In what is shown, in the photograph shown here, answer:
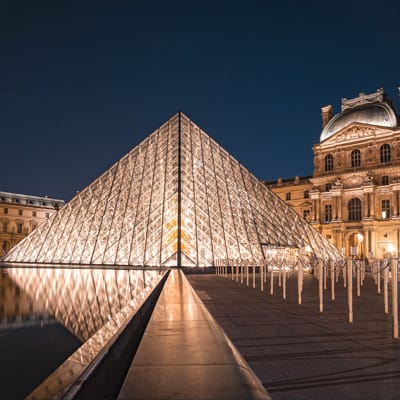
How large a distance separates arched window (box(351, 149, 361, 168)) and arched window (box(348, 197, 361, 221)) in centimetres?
391

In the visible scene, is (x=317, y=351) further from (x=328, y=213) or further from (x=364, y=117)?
(x=364, y=117)

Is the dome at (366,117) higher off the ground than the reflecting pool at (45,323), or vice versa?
the dome at (366,117)

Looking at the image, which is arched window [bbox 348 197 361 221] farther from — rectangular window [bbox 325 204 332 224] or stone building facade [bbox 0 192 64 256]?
stone building facade [bbox 0 192 64 256]

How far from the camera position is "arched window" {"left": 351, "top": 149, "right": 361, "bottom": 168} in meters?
46.3

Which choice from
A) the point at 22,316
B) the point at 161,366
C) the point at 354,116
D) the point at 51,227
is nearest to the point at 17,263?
the point at 51,227

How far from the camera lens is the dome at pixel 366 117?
149ft

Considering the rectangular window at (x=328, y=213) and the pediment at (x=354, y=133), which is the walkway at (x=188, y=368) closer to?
the pediment at (x=354, y=133)

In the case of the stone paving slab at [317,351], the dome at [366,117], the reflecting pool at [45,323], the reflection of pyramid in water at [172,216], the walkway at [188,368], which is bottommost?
the reflecting pool at [45,323]

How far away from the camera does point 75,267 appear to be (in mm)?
23344

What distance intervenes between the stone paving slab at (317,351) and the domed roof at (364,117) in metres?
44.0

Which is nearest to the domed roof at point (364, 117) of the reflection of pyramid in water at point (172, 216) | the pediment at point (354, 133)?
the pediment at point (354, 133)

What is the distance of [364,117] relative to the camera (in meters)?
46.9

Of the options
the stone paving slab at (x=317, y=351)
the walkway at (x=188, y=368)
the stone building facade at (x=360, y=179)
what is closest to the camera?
the walkway at (x=188, y=368)

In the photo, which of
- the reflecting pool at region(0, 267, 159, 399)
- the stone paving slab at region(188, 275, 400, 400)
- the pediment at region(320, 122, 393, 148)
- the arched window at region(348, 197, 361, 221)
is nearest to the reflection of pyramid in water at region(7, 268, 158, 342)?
the reflecting pool at region(0, 267, 159, 399)
